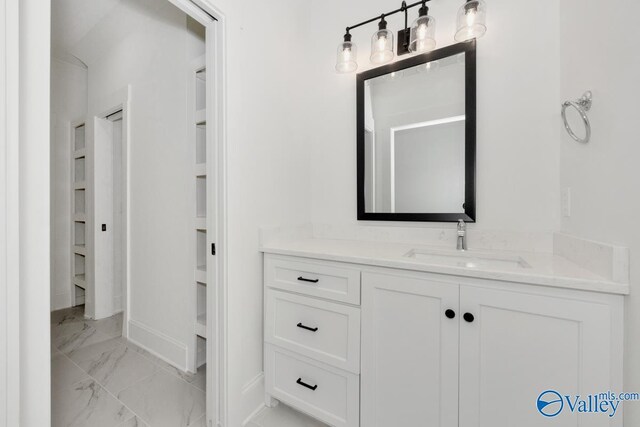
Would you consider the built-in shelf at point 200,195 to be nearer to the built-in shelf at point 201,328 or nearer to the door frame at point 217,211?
the door frame at point 217,211

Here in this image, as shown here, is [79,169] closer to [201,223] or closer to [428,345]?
[201,223]

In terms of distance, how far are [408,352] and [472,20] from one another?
1565mm

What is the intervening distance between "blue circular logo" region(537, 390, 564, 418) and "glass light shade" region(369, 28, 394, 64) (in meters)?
1.70

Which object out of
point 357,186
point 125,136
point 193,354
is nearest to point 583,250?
point 357,186

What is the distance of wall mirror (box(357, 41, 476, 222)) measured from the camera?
4.89 ft

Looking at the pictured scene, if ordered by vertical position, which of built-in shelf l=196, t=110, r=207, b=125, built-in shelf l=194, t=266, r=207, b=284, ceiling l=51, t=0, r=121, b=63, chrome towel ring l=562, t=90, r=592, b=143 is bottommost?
built-in shelf l=194, t=266, r=207, b=284

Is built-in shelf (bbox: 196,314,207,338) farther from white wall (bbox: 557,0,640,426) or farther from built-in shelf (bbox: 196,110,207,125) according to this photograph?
white wall (bbox: 557,0,640,426)

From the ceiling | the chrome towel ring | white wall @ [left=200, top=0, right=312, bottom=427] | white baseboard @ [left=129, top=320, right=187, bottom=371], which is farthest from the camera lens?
the ceiling

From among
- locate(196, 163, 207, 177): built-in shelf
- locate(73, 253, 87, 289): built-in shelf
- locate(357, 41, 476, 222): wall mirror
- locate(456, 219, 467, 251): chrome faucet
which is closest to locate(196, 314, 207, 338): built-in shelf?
locate(196, 163, 207, 177): built-in shelf

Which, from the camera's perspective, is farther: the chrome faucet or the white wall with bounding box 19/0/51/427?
the chrome faucet

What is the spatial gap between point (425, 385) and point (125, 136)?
273 cm

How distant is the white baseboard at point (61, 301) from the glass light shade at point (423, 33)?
4.14m

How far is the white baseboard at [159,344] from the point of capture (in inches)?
75.5

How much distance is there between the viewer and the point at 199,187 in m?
1.81
